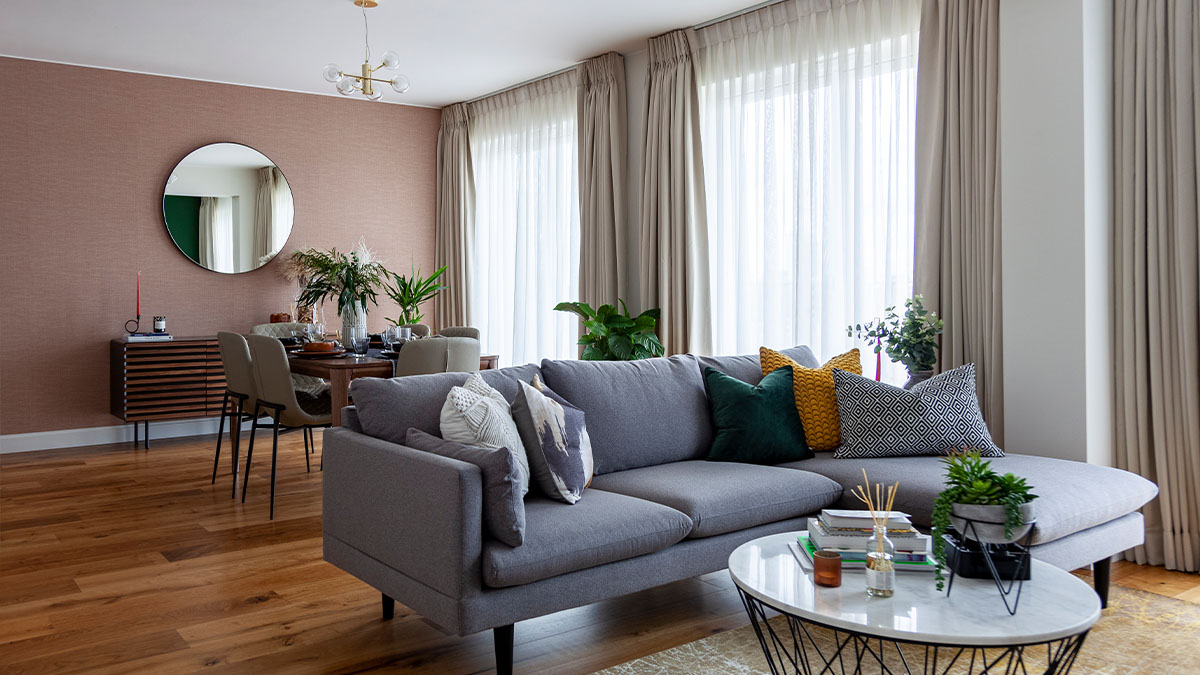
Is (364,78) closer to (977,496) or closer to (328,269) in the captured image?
(328,269)

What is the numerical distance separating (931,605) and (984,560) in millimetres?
233

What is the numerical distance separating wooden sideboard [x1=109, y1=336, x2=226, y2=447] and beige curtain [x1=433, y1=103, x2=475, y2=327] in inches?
80.1

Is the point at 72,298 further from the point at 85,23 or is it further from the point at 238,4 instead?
the point at 238,4

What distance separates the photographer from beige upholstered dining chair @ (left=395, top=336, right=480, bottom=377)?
4.50 meters

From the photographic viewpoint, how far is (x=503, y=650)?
2426 mm

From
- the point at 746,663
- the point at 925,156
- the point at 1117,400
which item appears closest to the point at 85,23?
the point at 925,156

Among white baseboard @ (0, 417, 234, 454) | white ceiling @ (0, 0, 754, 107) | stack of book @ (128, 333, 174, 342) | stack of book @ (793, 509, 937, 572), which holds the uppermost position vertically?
white ceiling @ (0, 0, 754, 107)

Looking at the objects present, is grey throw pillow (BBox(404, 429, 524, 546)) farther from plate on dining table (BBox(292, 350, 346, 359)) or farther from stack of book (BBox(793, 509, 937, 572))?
plate on dining table (BBox(292, 350, 346, 359))

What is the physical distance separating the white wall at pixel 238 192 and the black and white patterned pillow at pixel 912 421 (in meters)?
5.09

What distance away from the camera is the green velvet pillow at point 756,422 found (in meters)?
3.51

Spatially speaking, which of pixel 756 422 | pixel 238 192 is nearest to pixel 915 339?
pixel 756 422

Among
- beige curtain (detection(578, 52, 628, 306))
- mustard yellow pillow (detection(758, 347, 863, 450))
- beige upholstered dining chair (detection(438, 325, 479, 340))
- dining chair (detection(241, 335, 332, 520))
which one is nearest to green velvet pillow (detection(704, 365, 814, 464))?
mustard yellow pillow (detection(758, 347, 863, 450))

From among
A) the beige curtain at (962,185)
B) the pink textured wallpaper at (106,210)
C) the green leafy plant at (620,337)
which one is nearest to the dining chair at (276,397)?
the green leafy plant at (620,337)

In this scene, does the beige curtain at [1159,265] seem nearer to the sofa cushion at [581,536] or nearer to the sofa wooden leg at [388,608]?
the sofa cushion at [581,536]
